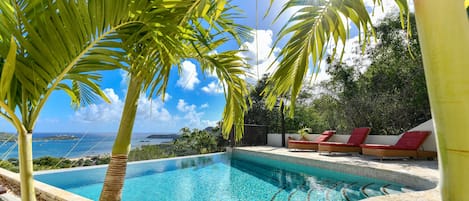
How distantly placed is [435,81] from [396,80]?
14.3 meters

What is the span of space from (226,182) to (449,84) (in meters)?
7.73

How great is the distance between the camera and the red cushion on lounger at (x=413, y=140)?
877cm

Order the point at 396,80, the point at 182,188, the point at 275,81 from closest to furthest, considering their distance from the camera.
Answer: the point at 275,81, the point at 182,188, the point at 396,80

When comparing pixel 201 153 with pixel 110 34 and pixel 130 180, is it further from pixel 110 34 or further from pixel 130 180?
pixel 110 34

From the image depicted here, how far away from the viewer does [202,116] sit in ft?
86.8

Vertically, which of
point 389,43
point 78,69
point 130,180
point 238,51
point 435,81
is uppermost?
point 389,43

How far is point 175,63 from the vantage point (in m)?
2.29

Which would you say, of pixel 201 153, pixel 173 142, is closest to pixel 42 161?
pixel 173 142

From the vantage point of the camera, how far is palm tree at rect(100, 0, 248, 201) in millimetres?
1896

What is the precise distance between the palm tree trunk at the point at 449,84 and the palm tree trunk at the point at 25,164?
2.08 meters

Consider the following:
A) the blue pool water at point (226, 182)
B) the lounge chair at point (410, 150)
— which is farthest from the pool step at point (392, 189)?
the lounge chair at point (410, 150)

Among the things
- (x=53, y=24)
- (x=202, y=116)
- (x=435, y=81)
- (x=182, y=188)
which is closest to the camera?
(x=435, y=81)

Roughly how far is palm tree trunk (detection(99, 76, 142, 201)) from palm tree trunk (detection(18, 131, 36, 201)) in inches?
29.9

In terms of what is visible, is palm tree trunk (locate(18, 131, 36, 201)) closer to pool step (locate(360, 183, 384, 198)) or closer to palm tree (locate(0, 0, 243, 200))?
palm tree (locate(0, 0, 243, 200))
